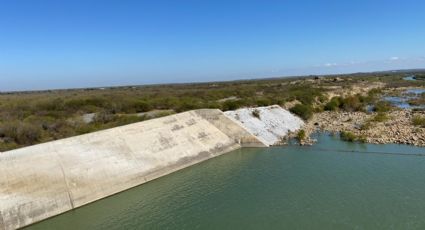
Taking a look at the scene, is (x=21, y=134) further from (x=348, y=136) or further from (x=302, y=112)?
(x=302, y=112)

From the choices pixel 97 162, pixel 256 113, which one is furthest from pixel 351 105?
pixel 97 162

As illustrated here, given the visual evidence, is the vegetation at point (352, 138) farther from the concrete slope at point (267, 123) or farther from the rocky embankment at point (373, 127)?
the concrete slope at point (267, 123)

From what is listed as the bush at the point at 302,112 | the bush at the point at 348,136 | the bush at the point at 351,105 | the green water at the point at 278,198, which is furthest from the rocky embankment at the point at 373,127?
the bush at the point at 351,105

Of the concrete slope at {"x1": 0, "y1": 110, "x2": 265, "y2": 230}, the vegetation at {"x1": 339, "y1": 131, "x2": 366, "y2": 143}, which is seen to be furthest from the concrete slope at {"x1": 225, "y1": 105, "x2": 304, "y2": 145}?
the vegetation at {"x1": 339, "y1": 131, "x2": 366, "y2": 143}

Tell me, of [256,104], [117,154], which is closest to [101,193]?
[117,154]

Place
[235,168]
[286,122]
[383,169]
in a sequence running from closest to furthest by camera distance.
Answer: [383,169] < [235,168] < [286,122]

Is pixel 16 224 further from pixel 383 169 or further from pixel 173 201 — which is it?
pixel 383 169
